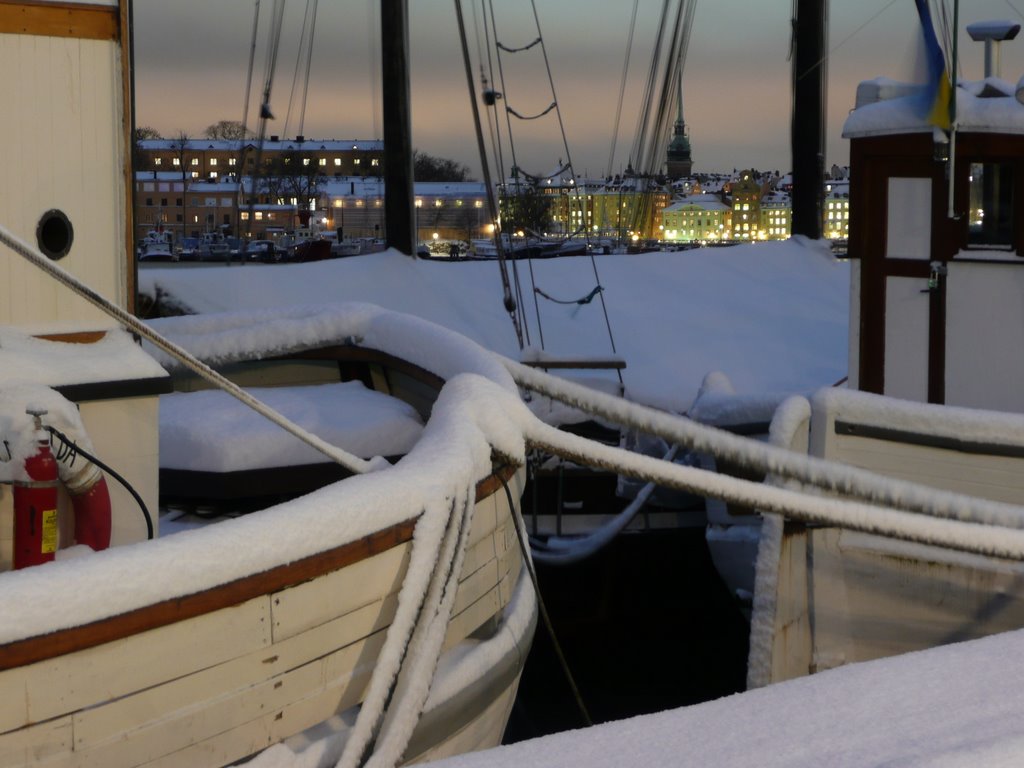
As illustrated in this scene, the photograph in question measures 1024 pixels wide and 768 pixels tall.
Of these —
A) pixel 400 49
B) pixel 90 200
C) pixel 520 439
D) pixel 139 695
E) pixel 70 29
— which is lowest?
pixel 139 695

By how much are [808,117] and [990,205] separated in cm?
874

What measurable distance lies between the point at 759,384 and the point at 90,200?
8.58 m

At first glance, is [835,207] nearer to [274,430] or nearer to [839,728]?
[274,430]

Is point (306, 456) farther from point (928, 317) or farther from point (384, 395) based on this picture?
point (928, 317)

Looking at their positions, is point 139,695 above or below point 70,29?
below

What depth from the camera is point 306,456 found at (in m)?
6.46

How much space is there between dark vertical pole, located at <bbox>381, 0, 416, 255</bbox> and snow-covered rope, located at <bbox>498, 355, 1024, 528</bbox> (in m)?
10.1

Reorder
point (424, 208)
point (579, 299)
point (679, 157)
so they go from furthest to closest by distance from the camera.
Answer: point (679, 157)
point (424, 208)
point (579, 299)

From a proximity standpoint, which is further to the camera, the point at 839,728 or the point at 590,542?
the point at 590,542

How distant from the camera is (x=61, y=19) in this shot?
5.55m

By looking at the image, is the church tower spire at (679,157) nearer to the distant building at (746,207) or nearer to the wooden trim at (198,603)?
the distant building at (746,207)

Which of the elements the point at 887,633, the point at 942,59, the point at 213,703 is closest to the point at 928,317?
the point at 942,59

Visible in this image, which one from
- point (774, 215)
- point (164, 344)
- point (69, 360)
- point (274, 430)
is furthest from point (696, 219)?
point (164, 344)

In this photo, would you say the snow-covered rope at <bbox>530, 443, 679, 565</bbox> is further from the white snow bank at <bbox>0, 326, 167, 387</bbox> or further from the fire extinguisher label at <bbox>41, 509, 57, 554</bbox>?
the fire extinguisher label at <bbox>41, 509, 57, 554</bbox>
